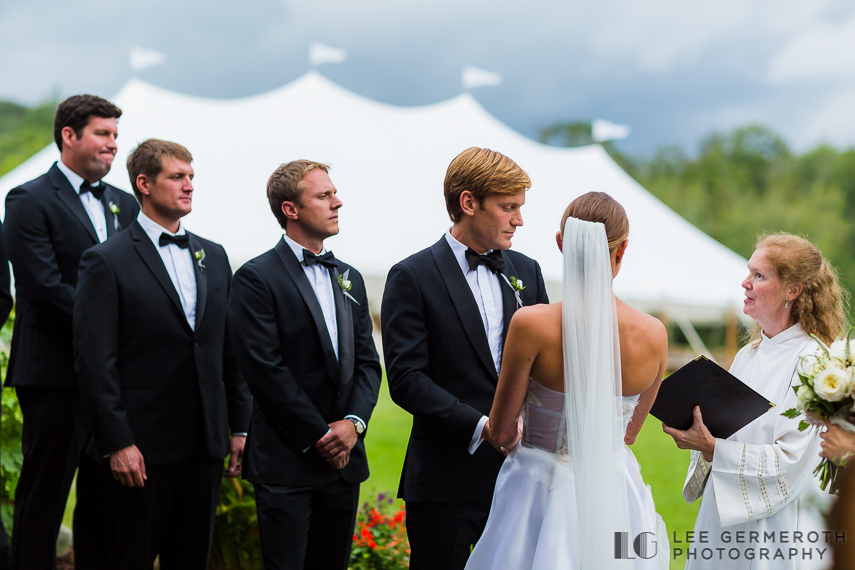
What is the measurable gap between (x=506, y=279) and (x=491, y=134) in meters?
8.50

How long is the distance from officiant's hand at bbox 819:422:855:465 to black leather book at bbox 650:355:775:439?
263 millimetres

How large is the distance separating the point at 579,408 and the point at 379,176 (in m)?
7.80

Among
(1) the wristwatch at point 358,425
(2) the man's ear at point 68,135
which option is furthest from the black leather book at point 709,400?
(2) the man's ear at point 68,135

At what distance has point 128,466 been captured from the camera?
3199mm

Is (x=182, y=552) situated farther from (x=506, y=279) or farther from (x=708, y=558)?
(x=708, y=558)

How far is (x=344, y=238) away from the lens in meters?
9.26

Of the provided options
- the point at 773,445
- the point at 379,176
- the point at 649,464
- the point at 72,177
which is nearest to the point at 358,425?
the point at 773,445

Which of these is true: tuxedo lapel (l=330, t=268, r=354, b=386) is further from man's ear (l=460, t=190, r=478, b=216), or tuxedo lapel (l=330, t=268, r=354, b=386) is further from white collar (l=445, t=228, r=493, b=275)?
man's ear (l=460, t=190, r=478, b=216)

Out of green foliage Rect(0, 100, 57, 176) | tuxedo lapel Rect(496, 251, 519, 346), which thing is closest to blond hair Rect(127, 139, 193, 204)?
tuxedo lapel Rect(496, 251, 519, 346)

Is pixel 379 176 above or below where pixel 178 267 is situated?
above

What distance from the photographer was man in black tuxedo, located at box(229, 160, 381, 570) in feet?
10.4

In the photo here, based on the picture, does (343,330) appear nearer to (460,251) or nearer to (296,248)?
(296,248)

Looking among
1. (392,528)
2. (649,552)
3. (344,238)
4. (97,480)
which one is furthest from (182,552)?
(344,238)

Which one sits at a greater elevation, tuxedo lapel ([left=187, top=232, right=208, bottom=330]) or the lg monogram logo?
tuxedo lapel ([left=187, top=232, right=208, bottom=330])
